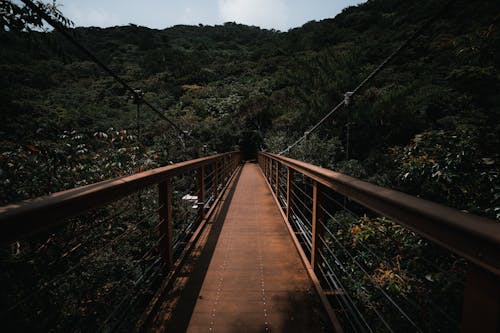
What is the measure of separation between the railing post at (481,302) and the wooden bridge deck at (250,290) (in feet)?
3.09

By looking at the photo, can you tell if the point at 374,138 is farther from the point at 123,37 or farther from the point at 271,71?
the point at 123,37

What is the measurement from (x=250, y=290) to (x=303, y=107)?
11546mm

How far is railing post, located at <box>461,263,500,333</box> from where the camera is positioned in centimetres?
44

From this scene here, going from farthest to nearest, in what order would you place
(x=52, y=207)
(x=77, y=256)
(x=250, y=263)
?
(x=77, y=256), (x=250, y=263), (x=52, y=207)

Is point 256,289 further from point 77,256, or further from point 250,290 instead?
point 77,256

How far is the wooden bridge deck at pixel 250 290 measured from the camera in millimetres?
1300

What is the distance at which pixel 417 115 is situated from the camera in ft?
33.2

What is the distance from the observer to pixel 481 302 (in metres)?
0.45

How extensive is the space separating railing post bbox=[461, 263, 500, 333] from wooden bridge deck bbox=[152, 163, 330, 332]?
94cm

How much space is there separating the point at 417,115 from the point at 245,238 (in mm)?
10763

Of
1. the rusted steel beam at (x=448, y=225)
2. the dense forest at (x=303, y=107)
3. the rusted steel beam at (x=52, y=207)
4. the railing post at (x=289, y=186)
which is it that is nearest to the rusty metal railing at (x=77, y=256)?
the rusted steel beam at (x=52, y=207)

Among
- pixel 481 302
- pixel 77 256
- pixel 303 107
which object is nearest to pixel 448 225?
pixel 481 302

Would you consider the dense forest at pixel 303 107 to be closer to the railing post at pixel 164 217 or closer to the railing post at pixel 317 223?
the railing post at pixel 164 217

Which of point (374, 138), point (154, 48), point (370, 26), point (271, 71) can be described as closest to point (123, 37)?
point (154, 48)
